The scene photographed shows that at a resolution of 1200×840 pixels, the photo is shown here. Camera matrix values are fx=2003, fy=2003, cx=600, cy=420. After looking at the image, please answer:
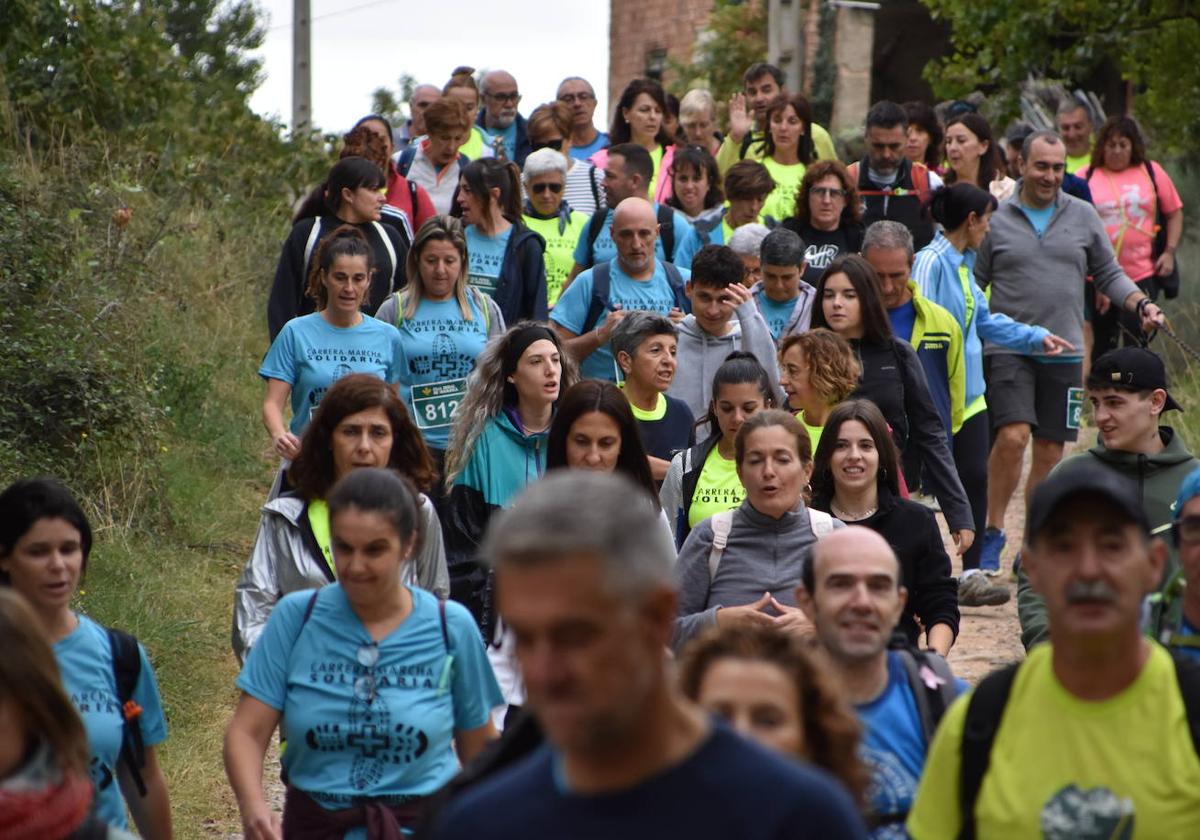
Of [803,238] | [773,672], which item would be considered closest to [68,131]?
[803,238]

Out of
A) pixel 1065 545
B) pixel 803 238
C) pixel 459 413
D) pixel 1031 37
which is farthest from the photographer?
pixel 1031 37

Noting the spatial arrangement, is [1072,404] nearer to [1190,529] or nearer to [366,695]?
[1190,529]

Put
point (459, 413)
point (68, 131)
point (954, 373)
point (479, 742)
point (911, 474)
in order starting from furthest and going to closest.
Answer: point (68, 131) → point (954, 373) → point (911, 474) → point (459, 413) → point (479, 742)

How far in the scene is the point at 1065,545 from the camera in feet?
11.6

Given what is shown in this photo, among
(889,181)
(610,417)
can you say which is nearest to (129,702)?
(610,417)

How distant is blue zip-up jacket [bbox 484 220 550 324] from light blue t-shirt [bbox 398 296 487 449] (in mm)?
1178

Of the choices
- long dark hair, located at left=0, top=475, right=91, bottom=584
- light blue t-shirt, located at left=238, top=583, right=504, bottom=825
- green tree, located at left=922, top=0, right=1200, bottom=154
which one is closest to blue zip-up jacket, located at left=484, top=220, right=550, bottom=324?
long dark hair, located at left=0, top=475, right=91, bottom=584

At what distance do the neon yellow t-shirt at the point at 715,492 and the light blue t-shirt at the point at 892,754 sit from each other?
2.80 m

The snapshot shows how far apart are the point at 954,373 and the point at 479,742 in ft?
17.2

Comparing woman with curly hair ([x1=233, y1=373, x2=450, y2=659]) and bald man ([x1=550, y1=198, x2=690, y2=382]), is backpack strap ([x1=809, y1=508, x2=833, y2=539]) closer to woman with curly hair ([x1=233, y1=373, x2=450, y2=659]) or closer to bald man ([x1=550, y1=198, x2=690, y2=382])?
woman with curly hair ([x1=233, y1=373, x2=450, y2=659])

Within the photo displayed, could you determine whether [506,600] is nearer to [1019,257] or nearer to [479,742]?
[479,742]

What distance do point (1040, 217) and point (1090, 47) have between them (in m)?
8.23

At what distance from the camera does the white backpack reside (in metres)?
6.29

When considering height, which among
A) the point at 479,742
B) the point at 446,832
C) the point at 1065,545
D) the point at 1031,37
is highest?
the point at 1031,37
